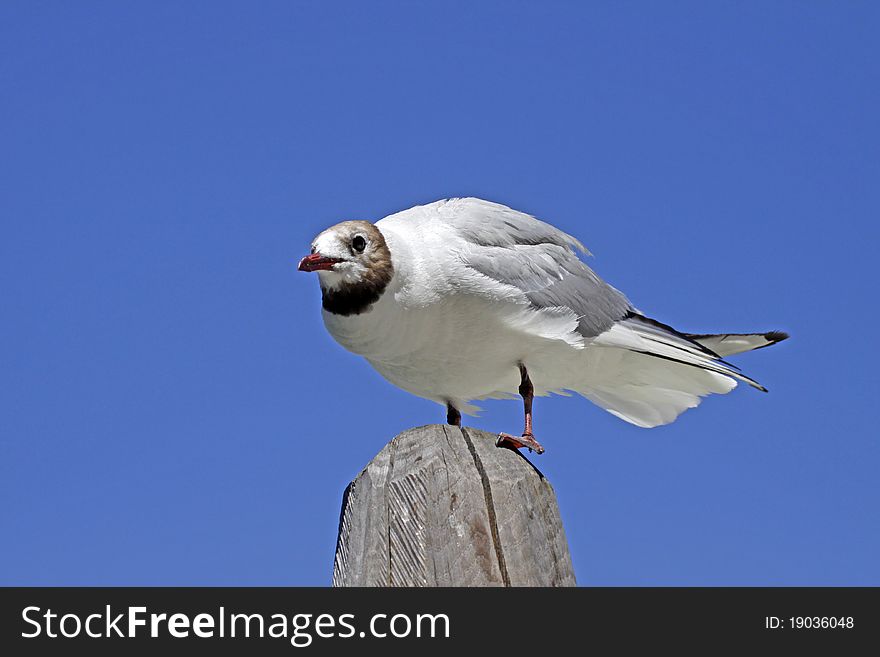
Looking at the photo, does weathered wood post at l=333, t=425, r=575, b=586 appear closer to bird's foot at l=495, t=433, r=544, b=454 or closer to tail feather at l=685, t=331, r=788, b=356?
bird's foot at l=495, t=433, r=544, b=454

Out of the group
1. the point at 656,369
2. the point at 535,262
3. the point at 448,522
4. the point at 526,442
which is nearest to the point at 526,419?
the point at 526,442

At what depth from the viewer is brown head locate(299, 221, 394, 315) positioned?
666 cm

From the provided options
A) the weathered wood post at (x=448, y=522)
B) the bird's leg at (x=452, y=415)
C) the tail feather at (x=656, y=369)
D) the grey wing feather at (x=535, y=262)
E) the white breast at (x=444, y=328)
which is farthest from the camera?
the tail feather at (x=656, y=369)

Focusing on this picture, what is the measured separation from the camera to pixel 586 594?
4234mm

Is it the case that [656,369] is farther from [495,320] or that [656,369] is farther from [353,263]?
[353,263]

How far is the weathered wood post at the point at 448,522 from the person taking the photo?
4.25 m

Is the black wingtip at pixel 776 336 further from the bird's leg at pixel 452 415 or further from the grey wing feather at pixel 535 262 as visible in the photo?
the bird's leg at pixel 452 415

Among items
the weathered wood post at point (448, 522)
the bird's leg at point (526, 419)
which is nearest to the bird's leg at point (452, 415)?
the bird's leg at point (526, 419)

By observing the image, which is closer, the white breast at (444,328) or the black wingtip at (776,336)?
the white breast at (444,328)

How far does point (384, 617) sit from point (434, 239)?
3.39 meters

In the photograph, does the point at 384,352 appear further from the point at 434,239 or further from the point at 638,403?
the point at 638,403

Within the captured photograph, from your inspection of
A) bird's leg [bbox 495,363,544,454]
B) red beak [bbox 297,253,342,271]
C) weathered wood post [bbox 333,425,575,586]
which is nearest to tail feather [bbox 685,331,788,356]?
bird's leg [bbox 495,363,544,454]

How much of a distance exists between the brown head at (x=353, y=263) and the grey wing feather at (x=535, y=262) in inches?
25.7

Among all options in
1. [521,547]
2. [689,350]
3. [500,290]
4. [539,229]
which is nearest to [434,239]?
[500,290]
